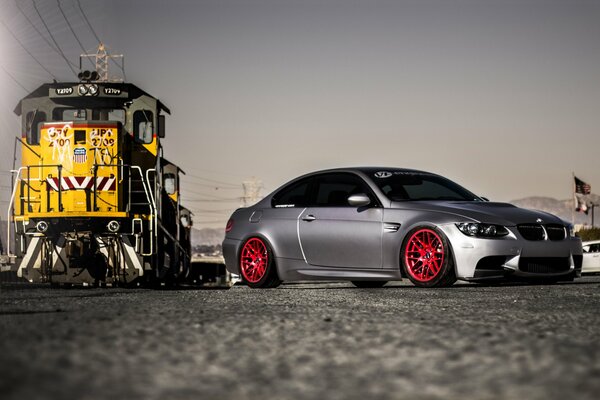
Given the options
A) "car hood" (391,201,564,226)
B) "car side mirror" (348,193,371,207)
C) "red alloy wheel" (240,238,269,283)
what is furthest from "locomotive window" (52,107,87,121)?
"car hood" (391,201,564,226)

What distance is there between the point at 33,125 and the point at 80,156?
128cm

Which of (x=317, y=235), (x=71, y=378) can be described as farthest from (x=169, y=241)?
(x=71, y=378)

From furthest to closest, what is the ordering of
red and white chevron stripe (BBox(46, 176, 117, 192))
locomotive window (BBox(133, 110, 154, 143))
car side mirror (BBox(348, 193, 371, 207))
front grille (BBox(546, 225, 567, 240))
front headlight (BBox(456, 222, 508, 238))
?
locomotive window (BBox(133, 110, 154, 143)), red and white chevron stripe (BBox(46, 176, 117, 192)), front grille (BBox(546, 225, 567, 240)), car side mirror (BBox(348, 193, 371, 207)), front headlight (BBox(456, 222, 508, 238))

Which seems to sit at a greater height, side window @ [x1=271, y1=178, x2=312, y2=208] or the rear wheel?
side window @ [x1=271, y1=178, x2=312, y2=208]

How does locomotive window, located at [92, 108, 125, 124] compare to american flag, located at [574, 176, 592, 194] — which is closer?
locomotive window, located at [92, 108, 125, 124]

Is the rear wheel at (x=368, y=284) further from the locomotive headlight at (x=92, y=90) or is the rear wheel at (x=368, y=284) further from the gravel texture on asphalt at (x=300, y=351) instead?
the locomotive headlight at (x=92, y=90)

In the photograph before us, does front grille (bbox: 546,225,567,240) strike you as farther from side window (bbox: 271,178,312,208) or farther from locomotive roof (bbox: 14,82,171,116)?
locomotive roof (bbox: 14,82,171,116)

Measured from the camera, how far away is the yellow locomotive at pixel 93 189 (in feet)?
46.3

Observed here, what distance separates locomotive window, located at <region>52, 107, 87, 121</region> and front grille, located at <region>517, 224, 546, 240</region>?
8846mm

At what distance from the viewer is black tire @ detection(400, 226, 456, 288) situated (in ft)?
32.3

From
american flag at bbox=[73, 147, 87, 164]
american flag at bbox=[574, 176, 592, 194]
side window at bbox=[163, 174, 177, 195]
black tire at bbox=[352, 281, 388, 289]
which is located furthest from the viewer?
american flag at bbox=[574, 176, 592, 194]

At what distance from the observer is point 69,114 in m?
15.9

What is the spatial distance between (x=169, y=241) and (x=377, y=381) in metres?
13.2

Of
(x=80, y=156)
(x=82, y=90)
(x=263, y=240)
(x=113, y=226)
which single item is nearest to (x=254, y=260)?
(x=263, y=240)
